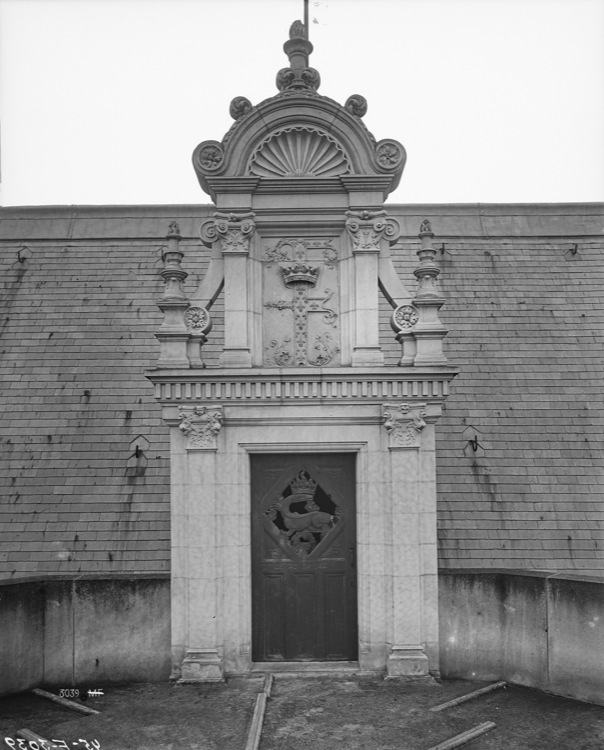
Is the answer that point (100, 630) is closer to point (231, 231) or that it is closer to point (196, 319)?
point (196, 319)

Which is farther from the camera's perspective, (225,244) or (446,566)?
(446,566)

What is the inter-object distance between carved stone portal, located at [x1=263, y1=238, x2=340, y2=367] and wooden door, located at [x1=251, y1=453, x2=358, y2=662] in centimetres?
151

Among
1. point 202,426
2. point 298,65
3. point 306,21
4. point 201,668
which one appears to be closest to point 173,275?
point 202,426

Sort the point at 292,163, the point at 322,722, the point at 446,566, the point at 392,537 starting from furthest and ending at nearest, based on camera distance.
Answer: the point at 446,566 → the point at 292,163 → the point at 392,537 → the point at 322,722

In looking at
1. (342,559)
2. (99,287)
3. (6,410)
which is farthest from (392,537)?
(99,287)

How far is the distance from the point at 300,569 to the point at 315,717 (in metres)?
2.02

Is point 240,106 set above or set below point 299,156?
above

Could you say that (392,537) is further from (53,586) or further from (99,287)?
(99,287)

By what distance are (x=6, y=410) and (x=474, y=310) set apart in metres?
9.95

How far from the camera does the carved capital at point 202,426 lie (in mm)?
8664

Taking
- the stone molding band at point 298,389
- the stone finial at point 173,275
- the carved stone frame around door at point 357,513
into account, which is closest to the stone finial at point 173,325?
the stone finial at point 173,275

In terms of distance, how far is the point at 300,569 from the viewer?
29.4ft

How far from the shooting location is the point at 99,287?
14.2 meters

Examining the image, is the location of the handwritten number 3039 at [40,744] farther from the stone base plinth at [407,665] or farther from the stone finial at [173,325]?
the stone finial at [173,325]
